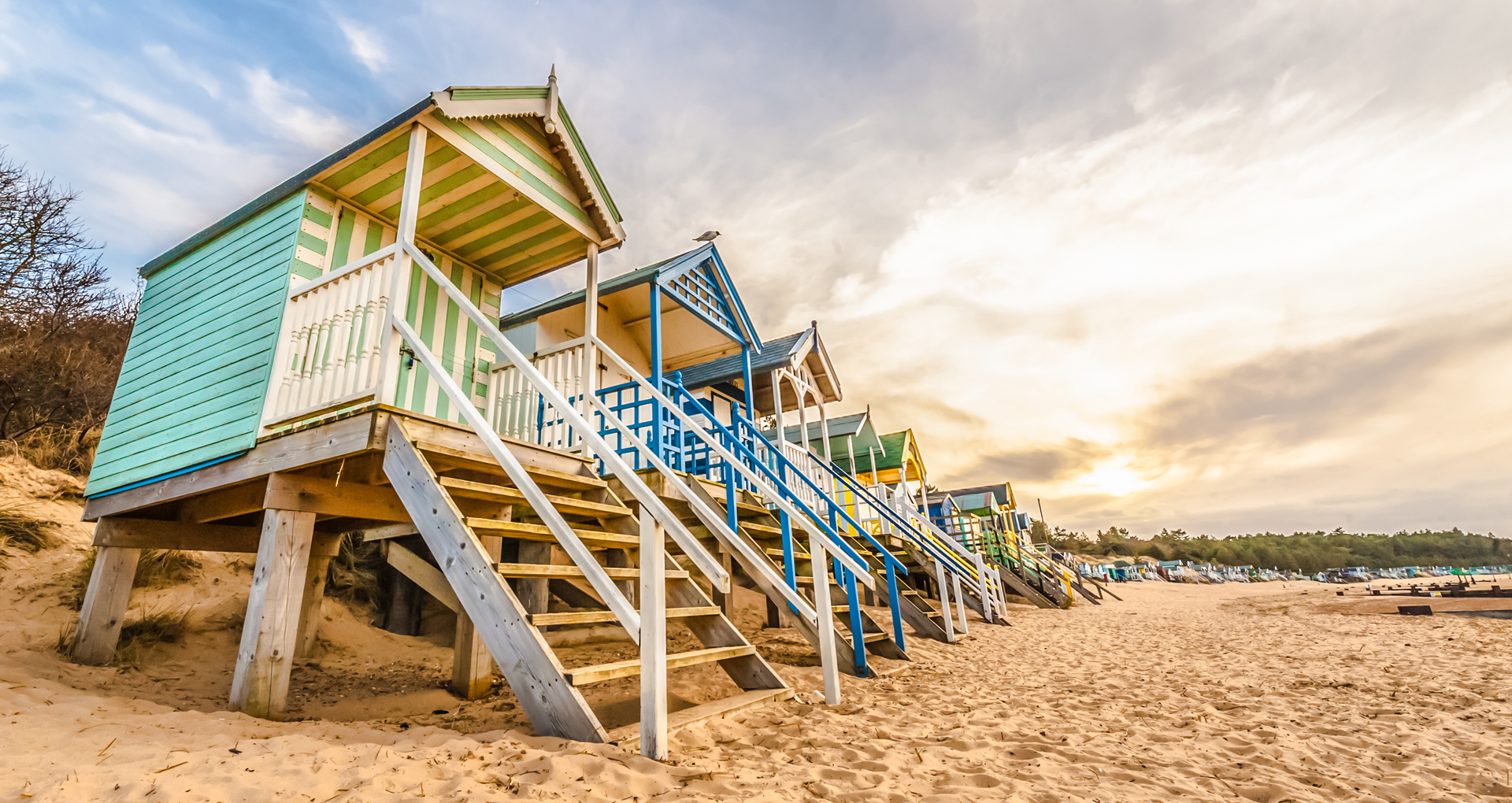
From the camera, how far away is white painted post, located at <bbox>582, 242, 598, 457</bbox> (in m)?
5.76

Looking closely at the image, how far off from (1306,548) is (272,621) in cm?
9995

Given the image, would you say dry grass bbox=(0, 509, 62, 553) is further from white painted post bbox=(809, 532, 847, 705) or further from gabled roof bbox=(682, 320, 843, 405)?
white painted post bbox=(809, 532, 847, 705)

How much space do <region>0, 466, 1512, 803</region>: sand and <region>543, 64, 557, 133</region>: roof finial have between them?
5.05m

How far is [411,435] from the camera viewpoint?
3787 millimetres

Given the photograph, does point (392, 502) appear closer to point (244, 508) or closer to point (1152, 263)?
point (244, 508)

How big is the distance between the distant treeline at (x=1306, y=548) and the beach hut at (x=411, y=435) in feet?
173

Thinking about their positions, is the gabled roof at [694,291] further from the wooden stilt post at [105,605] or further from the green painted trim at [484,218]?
the wooden stilt post at [105,605]

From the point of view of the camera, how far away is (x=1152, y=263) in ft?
42.8

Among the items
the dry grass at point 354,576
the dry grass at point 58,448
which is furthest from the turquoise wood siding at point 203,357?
the dry grass at point 58,448

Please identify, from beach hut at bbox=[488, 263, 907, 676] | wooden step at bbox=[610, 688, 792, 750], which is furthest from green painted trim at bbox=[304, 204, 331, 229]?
wooden step at bbox=[610, 688, 792, 750]

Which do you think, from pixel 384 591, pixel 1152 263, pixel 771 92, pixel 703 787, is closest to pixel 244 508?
pixel 384 591

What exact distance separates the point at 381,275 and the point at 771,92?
9.16 meters

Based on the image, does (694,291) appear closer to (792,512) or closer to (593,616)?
(792,512)

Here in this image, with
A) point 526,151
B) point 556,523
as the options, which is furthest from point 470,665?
point 526,151
